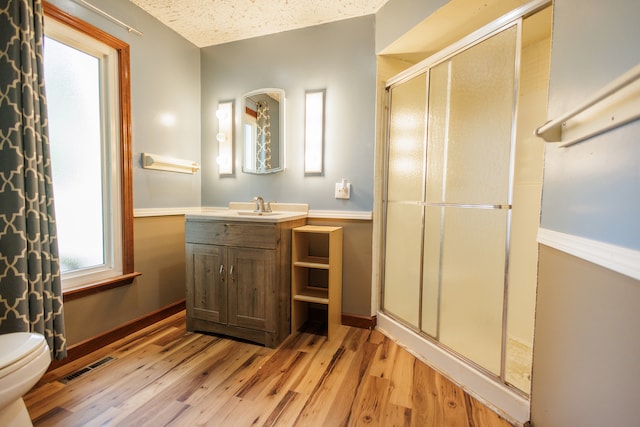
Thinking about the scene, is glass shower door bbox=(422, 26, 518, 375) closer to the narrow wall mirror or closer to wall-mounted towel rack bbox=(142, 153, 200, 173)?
the narrow wall mirror

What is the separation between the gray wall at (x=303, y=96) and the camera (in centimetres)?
212

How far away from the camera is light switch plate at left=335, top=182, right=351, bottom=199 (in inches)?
85.3

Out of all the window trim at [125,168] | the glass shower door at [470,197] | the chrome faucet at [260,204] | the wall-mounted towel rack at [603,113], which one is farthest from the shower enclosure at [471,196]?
the window trim at [125,168]

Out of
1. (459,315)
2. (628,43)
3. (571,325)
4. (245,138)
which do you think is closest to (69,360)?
(245,138)

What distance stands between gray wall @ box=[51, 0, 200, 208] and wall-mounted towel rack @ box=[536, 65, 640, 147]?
2.38 meters

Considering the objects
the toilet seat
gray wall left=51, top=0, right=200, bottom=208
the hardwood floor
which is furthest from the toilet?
gray wall left=51, top=0, right=200, bottom=208

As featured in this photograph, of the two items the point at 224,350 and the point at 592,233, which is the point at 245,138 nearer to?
the point at 224,350

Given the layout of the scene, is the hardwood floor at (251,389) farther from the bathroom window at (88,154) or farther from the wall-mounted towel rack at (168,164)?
the wall-mounted towel rack at (168,164)

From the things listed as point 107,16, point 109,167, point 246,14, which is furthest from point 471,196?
point 107,16

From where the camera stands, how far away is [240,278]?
6.15 feet

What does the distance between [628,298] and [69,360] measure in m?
2.50

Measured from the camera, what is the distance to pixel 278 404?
1344 millimetres

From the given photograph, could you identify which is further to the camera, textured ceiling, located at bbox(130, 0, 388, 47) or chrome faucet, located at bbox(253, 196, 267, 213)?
chrome faucet, located at bbox(253, 196, 267, 213)

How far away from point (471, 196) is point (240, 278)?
5.01 ft
